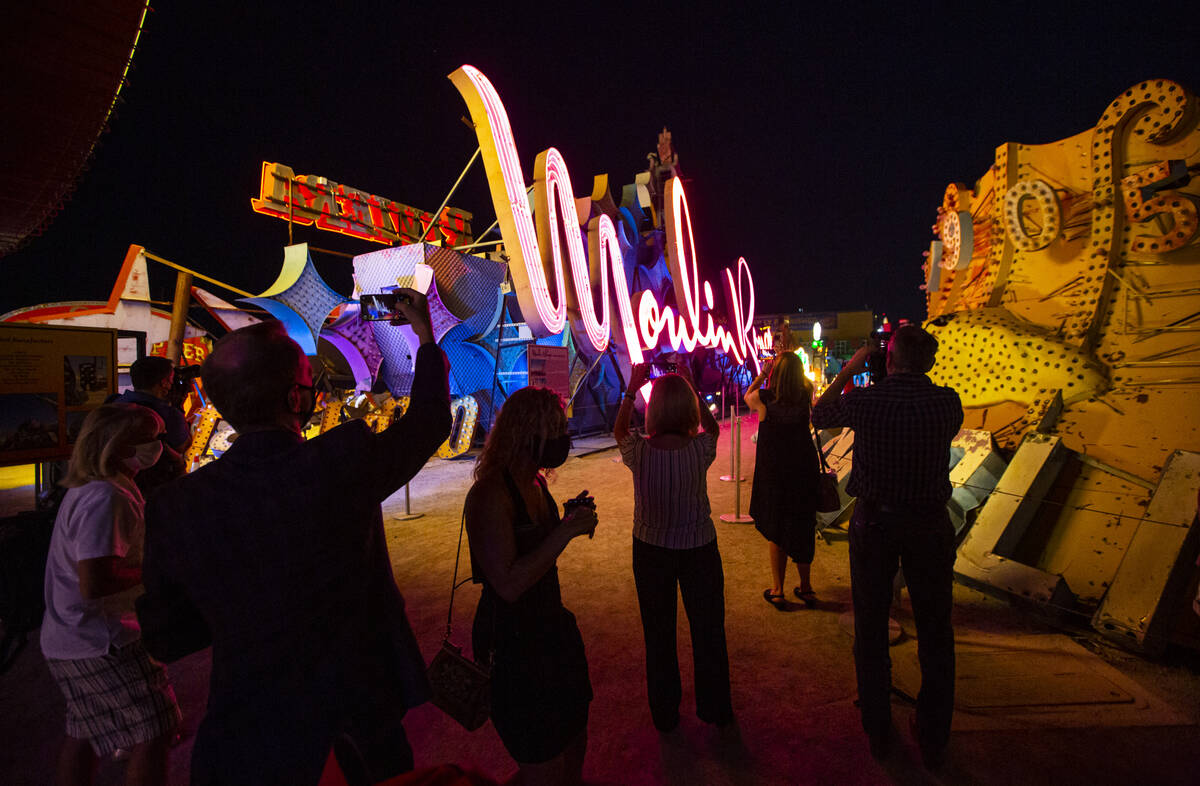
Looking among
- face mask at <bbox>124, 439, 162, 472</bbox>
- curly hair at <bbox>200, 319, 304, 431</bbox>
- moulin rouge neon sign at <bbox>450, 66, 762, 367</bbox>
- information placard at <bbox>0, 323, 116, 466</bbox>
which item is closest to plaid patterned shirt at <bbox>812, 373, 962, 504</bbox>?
curly hair at <bbox>200, 319, 304, 431</bbox>

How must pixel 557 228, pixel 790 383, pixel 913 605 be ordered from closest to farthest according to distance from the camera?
pixel 913 605
pixel 790 383
pixel 557 228

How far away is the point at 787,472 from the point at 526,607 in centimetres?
297

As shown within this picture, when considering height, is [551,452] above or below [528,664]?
above

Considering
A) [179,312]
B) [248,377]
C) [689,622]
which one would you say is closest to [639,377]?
[689,622]

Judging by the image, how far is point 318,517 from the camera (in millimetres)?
1319

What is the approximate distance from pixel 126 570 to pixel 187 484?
1.41 m

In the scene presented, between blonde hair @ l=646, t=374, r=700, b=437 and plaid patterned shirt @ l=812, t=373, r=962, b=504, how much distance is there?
967mm

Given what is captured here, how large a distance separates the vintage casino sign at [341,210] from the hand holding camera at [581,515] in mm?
11733

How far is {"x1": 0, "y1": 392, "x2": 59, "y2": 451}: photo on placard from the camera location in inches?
137

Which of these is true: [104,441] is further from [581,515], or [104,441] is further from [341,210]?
[341,210]

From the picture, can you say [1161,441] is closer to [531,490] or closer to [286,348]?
[531,490]

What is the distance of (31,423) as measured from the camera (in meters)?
3.68

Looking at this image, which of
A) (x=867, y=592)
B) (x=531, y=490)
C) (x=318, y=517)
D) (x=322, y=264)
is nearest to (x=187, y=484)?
(x=318, y=517)

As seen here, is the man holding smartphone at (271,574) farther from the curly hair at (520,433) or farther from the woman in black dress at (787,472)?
the woman in black dress at (787,472)
